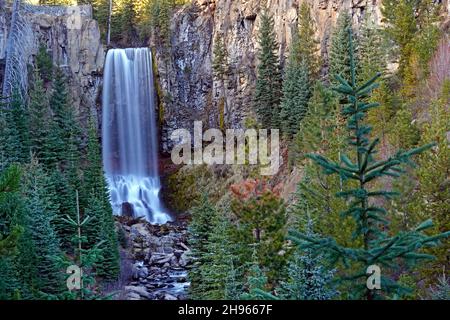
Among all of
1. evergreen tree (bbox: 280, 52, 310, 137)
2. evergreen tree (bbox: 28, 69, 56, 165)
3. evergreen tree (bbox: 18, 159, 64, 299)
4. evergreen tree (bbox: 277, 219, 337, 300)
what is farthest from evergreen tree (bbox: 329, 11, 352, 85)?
evergreen tree (bbox: 277, 219, 337, 300)

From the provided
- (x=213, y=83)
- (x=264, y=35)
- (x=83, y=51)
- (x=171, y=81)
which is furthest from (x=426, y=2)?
(x=83, y=51)

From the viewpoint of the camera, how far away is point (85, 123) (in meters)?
44.4

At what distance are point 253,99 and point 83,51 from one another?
17.9 m

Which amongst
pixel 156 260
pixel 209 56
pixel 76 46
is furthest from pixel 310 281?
pixel 76 46

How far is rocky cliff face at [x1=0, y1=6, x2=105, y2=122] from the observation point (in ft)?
144

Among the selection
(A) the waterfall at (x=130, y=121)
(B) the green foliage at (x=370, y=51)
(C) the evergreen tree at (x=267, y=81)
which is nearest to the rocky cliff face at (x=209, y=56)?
(A) the waterfall at (x=130, y=121)

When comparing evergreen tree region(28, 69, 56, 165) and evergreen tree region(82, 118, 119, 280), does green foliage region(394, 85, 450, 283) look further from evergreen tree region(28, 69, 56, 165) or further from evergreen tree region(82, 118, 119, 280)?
evergreen tree region(28, 69, 56, 165)

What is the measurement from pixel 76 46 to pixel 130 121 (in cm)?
900

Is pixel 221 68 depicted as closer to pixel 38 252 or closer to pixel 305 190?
pixel 305 190

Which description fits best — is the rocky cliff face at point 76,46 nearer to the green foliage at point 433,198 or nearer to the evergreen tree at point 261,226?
the evergreen tree at point 261,226

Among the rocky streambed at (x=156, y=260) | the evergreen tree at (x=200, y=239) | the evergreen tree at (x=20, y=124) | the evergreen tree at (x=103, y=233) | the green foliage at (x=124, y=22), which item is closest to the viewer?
the evergreen tree at (x=200, y=239)

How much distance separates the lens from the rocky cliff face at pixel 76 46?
1724 inches

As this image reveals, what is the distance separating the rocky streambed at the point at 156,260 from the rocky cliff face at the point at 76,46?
14939 mm

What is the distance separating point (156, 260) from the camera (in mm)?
29031
